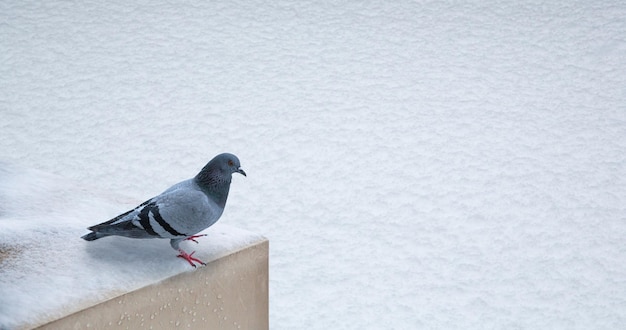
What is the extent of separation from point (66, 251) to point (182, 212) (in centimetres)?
15

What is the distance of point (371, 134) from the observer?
2.51m

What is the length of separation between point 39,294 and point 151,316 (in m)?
0.14

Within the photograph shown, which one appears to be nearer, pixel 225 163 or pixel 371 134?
pixel 225 163

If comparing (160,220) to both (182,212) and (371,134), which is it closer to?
(182,212)

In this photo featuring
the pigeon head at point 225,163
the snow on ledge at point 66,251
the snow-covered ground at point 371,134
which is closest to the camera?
the snow on ledge at point 66,251

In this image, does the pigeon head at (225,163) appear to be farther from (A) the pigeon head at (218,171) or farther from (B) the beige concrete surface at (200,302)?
(B) the beige concrete surface at (200,302)

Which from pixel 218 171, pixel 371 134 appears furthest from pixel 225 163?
pixel 371 134

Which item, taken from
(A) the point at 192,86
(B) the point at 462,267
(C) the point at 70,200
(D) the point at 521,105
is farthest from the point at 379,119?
(C) the point at 70,200

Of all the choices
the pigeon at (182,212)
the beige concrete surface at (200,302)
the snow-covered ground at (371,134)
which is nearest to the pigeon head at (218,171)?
the pigeon at (182,212)

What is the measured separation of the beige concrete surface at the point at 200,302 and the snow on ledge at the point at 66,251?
1cm

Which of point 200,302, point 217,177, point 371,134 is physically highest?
point 371,134

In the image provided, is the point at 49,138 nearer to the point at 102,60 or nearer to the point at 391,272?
the point at 102,60

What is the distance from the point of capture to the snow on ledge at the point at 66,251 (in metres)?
0.86

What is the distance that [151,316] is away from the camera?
3.13ft
